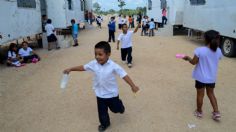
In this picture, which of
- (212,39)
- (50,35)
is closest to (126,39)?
(212,39)

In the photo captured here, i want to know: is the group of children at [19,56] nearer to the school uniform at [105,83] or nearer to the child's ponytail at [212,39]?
the school uniform at [105,83]

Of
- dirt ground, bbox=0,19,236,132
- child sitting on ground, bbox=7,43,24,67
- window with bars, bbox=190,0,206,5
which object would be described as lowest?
dirt ground, bbox=0,19,236,132

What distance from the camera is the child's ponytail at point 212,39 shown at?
413cm

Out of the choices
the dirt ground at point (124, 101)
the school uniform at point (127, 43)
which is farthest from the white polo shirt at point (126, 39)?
the dirt ground at point (124, 101)

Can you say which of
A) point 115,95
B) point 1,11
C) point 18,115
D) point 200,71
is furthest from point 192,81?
point 1,11

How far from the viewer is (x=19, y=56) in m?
9.66

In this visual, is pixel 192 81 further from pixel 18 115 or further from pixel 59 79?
pixel 18 115

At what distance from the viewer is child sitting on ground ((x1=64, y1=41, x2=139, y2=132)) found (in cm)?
369

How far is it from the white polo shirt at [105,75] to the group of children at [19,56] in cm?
619

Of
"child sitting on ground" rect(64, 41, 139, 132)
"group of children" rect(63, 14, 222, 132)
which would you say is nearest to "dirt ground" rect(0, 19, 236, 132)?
"group of children" rect(63, 14, 222, 132)

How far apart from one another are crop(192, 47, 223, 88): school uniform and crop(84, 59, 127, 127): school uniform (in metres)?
1.32

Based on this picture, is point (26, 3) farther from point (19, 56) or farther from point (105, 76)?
point (105, 76)

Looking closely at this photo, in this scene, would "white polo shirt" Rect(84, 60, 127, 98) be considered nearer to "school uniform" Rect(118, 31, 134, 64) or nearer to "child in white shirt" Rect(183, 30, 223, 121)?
"child in white shirt" Rect(183, 30, 223, 121)

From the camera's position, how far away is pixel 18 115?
4957 mm
